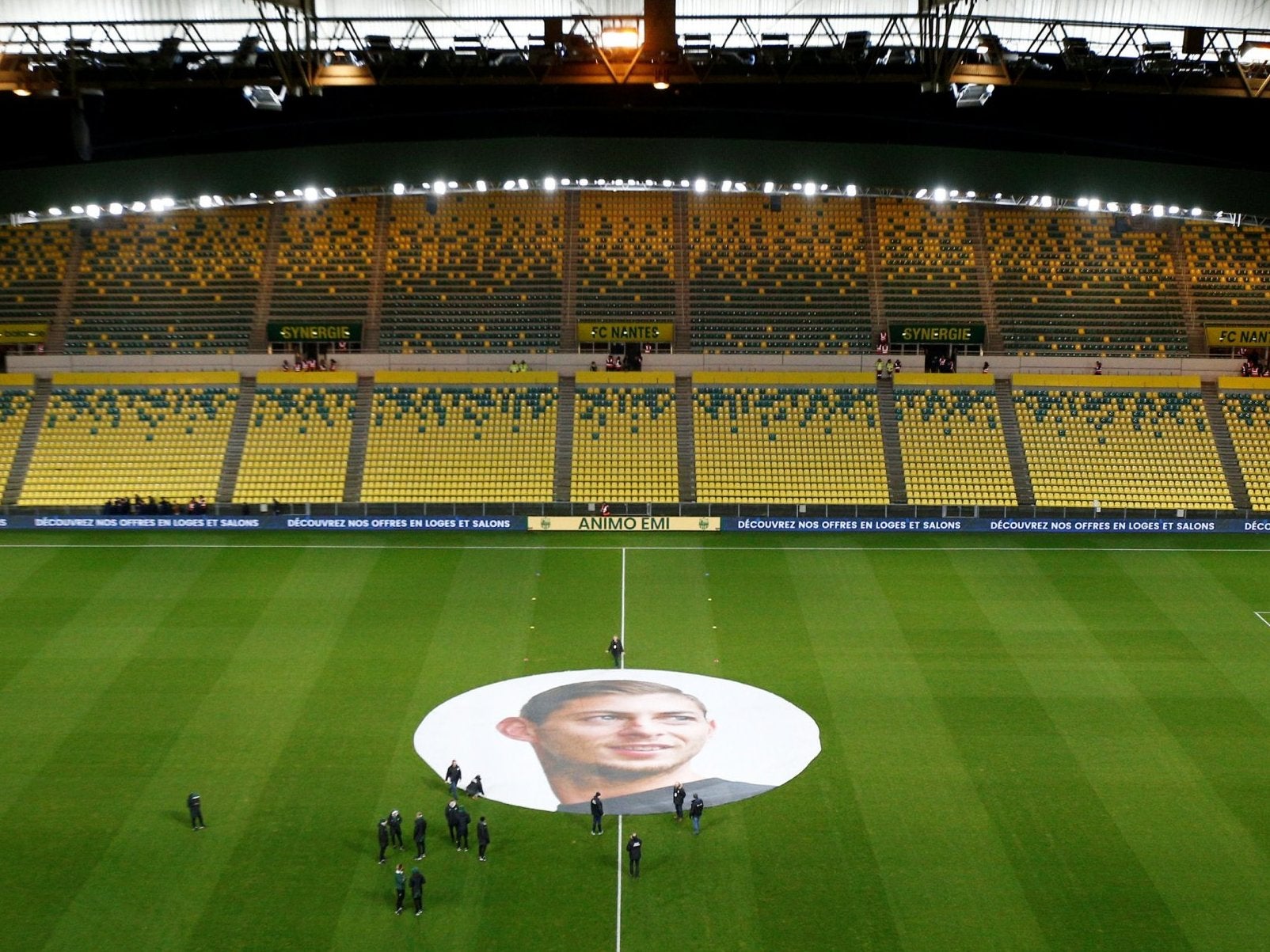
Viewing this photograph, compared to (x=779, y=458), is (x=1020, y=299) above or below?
above

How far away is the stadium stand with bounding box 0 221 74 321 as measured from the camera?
63.5 m

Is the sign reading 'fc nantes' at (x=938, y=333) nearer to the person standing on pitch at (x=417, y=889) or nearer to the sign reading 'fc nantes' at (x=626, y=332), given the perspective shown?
the sign reading 'fc nantes' at (x=626, y=332)

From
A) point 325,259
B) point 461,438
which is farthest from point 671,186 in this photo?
point 325,259

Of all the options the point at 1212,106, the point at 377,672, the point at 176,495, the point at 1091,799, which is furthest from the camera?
the point at 176,495

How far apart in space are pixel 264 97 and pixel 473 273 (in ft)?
108

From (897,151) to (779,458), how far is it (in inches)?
967

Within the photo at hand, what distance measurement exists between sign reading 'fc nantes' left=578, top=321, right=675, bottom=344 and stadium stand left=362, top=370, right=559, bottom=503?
341cm

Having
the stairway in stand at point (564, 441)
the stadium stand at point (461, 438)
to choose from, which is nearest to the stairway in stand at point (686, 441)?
the stairway in stand at point (564, 441)

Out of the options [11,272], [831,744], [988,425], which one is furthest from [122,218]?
[831,744]

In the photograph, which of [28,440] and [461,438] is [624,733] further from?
[28,440]

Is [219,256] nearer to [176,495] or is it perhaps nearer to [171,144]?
[176,495]

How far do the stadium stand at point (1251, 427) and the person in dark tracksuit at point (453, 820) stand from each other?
4151 cm

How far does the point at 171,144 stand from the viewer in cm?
3328

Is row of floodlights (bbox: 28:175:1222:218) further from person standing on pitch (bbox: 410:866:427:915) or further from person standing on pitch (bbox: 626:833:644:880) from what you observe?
person standing on pitch (bbox: 410:866:427:915)
